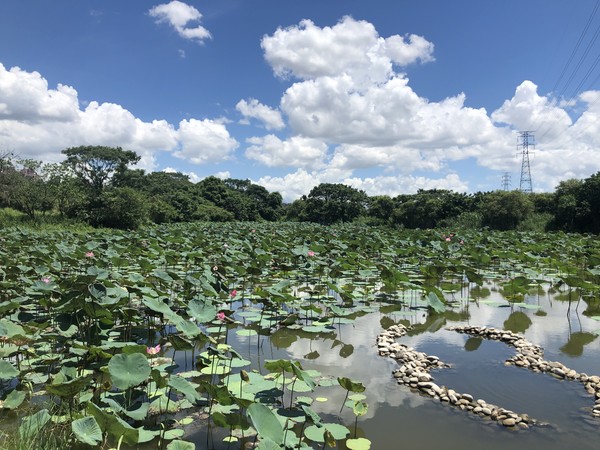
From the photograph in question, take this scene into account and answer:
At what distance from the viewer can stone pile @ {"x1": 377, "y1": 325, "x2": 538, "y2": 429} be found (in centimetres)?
399

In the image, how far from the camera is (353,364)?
5.52 m

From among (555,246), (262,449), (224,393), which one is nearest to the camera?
(262,449)

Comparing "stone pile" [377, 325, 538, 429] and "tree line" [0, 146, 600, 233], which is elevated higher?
"tree line" [0, 146, 600, 233]

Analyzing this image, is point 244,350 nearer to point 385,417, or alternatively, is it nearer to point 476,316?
point 385,417

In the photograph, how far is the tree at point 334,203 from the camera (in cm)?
5394

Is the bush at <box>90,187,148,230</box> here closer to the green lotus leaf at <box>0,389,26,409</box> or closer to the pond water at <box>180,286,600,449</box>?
the pond water at <box>180,286,600,449</box>

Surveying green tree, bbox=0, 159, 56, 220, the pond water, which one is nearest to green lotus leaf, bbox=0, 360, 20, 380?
the pond water

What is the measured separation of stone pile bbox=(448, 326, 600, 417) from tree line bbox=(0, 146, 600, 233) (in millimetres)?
23100

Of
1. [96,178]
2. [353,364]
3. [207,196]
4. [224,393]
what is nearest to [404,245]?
[353,364]

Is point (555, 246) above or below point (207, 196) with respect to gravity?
below

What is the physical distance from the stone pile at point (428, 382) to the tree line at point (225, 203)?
24822mm

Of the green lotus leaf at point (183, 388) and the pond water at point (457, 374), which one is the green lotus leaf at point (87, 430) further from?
the pond water at point (457, 374)

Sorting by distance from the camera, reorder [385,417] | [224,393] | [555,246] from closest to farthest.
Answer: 1. [224,393]
2. [385,417]
3. [555,246]

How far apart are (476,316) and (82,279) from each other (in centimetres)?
691
